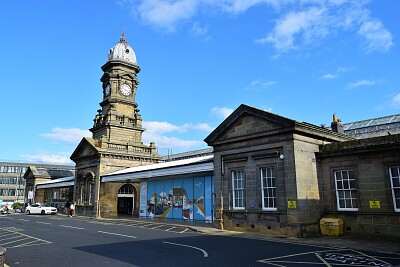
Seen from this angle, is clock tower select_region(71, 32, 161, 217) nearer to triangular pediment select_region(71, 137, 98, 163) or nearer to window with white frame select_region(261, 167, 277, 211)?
triangular pediment select_region(71, 137, 98, 163)

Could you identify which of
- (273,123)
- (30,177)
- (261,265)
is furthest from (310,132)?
(30,177)

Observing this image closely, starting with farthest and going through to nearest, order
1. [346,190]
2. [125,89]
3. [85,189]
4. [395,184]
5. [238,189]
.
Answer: [125,89] < [85,189] < [238,189] < [346,190] < [395,184]

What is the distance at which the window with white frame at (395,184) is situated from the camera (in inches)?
572

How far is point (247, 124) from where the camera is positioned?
19.1m

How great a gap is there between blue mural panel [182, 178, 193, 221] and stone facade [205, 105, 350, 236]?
18.1 feet

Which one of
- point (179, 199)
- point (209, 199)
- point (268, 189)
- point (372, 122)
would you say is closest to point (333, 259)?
point (268, 189)

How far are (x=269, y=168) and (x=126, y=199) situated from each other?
82.2ft

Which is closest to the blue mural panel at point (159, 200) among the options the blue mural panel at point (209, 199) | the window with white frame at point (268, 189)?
the blue mural panel at point (209, 199)

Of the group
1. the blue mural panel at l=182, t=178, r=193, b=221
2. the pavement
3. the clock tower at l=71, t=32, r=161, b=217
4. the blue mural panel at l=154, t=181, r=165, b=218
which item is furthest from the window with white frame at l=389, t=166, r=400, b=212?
the clock tower at l=71, t=32, r=161, b=217

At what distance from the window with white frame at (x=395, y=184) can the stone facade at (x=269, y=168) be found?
360 centimetres

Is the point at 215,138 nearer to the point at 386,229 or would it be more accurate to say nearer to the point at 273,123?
the point at 273,123

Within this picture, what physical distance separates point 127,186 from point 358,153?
2776 cm

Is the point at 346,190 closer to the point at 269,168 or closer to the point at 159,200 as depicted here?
the point at 269,168

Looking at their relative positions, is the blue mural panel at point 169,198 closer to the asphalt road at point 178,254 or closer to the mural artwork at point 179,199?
the mural artwork at point 179,199
